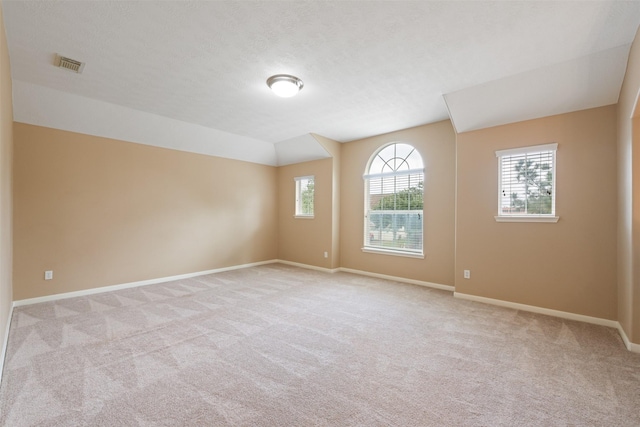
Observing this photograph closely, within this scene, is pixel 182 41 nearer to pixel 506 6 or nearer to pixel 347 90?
pixel 347 90

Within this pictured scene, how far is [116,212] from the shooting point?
4.40 meters

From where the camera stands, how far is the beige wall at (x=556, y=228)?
308cm

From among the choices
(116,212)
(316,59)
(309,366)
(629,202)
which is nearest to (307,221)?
(116,212)

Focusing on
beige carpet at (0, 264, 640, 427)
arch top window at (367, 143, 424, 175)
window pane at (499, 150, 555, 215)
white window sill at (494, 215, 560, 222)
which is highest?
arch top window at (367, 143, 424, 175)

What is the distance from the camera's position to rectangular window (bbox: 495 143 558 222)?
3.42 meters

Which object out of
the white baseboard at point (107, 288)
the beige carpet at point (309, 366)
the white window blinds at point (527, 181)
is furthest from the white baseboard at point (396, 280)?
the white window blinds at point (527, 181)

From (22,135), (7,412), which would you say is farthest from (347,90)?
(22,135)

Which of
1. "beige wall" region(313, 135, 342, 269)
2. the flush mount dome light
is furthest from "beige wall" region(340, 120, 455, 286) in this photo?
the flush mount dome light

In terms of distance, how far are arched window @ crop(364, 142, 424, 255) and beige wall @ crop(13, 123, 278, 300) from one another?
2.82 m

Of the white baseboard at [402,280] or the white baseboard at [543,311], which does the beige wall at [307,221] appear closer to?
the white baseboard at [402,280]

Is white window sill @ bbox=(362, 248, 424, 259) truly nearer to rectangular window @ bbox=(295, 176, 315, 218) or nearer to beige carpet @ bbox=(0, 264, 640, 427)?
beige carpet @ bbox=(0, 264, 640, 427)

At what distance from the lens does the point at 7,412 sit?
169 cm

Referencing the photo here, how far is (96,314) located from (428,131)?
17.8ft

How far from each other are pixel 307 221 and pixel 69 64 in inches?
175
